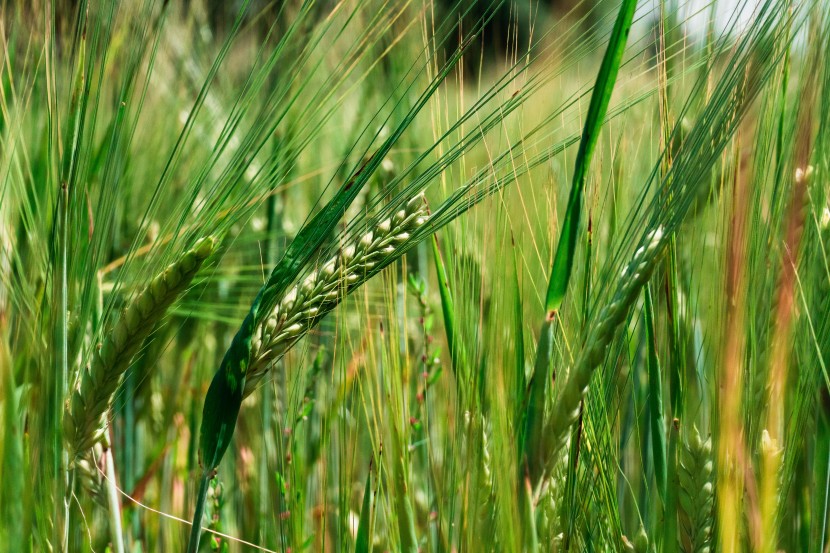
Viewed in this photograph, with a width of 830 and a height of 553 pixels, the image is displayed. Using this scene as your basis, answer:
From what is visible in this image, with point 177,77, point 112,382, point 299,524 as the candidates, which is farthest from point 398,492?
point 177,77

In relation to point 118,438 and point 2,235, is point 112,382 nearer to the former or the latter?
point 2,235

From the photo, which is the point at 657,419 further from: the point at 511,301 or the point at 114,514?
the point at 114,514

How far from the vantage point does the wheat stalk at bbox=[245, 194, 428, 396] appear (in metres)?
0.45

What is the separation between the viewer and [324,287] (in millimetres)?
461

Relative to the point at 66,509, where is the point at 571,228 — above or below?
above

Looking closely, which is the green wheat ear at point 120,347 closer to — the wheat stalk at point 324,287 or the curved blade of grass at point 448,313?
the wheat stalk at point 324,287

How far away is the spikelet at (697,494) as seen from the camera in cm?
45

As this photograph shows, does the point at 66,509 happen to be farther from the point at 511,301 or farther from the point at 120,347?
the point at 511,301

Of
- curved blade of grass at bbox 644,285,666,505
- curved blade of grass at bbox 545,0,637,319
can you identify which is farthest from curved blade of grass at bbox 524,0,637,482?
curved blade of grass at bbox 644,285,666,505

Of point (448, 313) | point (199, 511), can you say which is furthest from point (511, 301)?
point (199, 511)

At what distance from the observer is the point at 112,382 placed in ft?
1.42

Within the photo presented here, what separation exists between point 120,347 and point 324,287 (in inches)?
4.6

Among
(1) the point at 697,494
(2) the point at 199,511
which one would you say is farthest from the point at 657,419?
(2) the point at 199,511

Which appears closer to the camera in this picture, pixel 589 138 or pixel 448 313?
pixel 589 138
